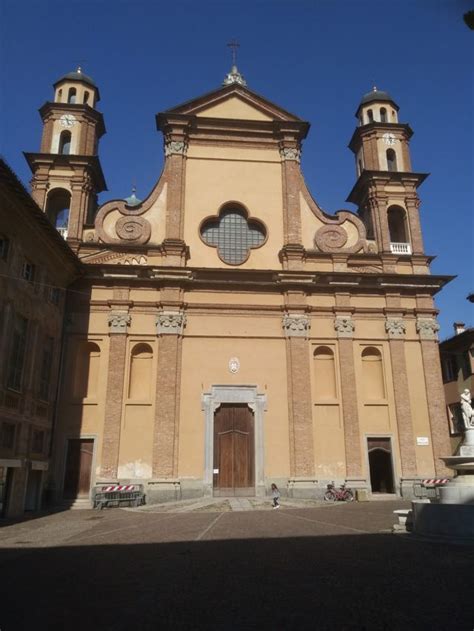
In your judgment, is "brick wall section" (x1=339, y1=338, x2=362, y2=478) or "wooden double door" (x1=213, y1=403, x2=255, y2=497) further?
"brick wall section" (x1=339, y1=338, x2=362, y2=478)

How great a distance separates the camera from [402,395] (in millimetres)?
22266

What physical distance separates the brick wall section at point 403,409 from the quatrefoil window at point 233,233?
821 cm

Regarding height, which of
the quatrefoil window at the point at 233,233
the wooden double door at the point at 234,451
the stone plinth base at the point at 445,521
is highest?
the quatrefoil window at the point at 233,233

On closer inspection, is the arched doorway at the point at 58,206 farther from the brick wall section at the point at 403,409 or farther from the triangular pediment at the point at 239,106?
the brick wall section at the point at 403,409

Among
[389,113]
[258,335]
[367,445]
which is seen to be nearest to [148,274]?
[258,335]

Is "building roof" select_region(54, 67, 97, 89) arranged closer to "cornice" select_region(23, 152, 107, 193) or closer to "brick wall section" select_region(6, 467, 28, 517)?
"cornice" select_region(23, 152, 107, 193)

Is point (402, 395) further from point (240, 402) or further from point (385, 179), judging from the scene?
point (385, 179)

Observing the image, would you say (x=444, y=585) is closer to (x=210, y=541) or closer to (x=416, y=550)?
(x=416, y=550)

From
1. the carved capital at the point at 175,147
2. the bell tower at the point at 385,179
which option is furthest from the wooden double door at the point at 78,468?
the bell tower at the point at 385,179

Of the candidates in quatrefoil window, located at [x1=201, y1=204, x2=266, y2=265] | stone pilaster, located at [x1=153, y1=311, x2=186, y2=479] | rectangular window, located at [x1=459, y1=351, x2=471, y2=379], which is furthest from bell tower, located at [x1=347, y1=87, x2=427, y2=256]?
stone pilaster, located at [x1=153, y1=311, x2=186, y2=479]

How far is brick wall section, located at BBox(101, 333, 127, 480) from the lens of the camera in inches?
790

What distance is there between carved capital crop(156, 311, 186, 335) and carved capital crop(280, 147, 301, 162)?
10.0 metres

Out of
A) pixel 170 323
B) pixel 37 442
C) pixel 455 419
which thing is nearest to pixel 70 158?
pixel 170 323

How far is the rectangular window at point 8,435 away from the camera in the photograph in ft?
51.8
